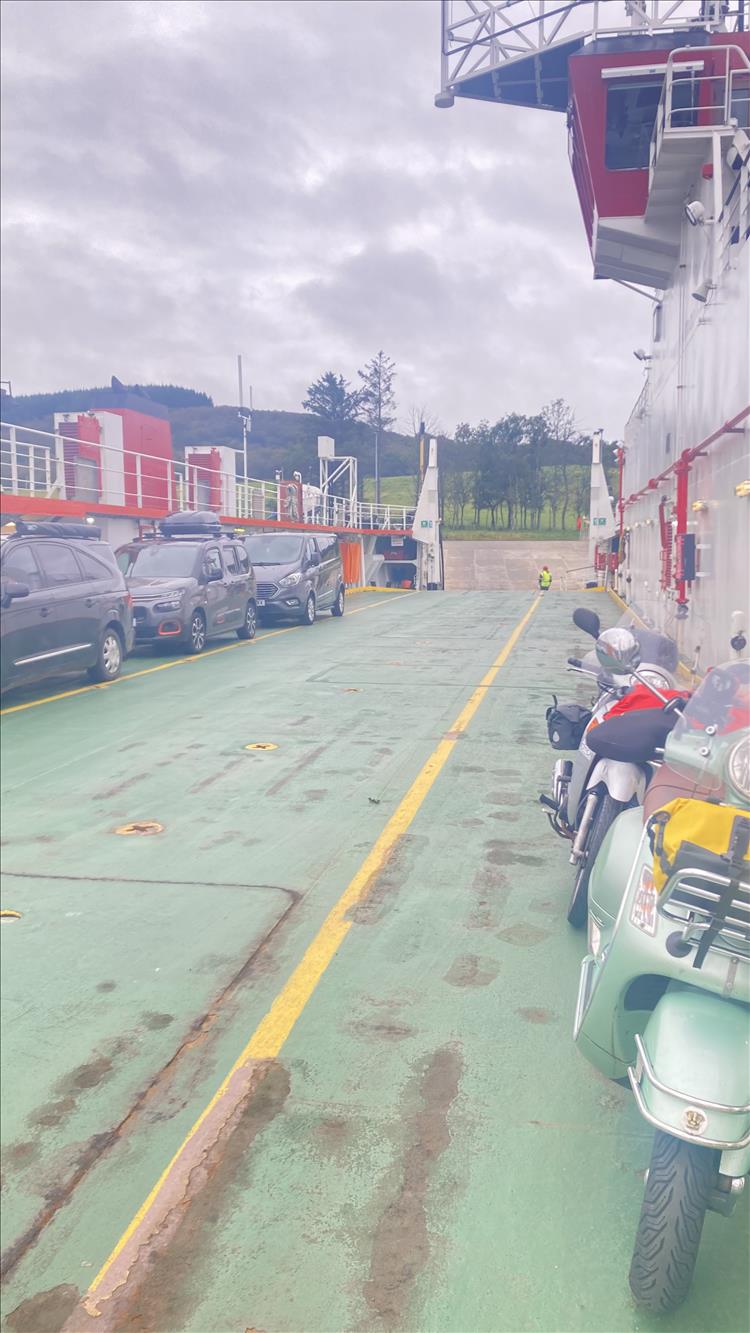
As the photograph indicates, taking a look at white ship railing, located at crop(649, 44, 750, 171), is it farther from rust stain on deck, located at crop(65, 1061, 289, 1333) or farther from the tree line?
the tree line

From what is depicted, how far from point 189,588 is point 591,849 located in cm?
1136

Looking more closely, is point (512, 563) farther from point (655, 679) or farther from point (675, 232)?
point (655, 679)

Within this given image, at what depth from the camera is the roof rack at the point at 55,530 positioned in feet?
34.9

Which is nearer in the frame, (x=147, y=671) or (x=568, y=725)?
(x=568, y=725)

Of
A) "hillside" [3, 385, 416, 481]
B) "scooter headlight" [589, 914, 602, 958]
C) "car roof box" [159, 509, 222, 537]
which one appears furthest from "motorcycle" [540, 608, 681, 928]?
"hillside" [3, 385, 416, 481]

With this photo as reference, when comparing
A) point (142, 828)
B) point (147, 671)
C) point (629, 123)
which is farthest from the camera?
point (629, 123)

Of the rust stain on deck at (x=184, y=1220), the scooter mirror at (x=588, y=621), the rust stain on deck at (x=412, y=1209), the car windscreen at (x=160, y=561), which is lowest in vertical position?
the rust stain on deck at (x=184, y=1220)

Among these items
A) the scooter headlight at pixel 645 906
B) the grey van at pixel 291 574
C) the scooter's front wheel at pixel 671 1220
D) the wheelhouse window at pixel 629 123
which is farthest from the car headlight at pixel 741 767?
the grey van at pixel 291 574

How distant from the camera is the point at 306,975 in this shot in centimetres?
418

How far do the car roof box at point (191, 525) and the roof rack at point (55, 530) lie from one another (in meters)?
5.70

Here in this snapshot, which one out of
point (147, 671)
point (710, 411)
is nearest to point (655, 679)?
point (710, 411)

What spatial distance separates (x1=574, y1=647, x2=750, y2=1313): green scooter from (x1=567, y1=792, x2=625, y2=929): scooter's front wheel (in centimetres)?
128

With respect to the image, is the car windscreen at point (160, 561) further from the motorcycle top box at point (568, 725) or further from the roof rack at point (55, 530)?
the motorcycle top box at point (568, 725)

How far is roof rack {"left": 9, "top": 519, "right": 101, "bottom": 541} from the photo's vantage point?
34.9ft
